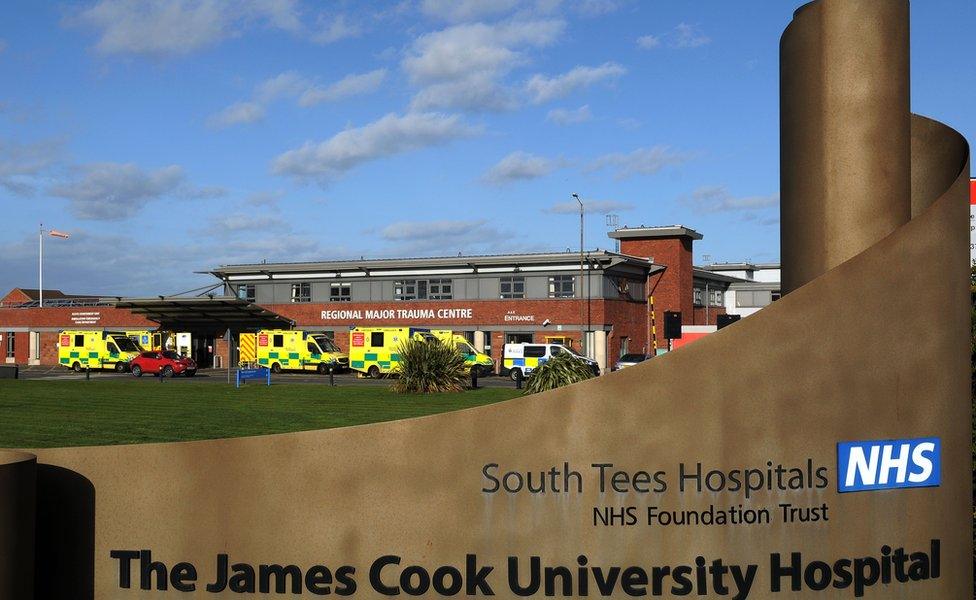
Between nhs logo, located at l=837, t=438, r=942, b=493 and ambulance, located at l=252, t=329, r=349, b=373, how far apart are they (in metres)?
47.0

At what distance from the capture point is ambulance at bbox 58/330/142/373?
174 ft

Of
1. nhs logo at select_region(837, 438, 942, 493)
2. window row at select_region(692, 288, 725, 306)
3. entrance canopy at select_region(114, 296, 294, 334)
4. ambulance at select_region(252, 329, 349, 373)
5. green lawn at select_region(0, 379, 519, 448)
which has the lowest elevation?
green lawn at select_region(0, 379, 519, 448)

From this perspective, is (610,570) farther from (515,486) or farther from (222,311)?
(222,311)

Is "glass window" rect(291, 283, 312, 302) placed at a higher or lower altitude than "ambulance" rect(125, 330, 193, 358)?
higher

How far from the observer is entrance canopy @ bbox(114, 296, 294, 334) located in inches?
1533

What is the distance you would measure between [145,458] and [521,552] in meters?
2.18

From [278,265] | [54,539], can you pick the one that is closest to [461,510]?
[54,539]

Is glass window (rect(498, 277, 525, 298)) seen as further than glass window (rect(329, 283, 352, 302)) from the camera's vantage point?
No

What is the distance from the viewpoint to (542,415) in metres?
5.09

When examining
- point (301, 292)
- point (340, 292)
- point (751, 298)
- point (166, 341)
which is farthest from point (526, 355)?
point (751, 298)

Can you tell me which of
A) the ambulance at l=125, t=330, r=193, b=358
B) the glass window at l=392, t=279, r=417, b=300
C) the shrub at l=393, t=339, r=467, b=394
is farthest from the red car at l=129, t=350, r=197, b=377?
the shrub at l=393, t=339, r=467, b=394

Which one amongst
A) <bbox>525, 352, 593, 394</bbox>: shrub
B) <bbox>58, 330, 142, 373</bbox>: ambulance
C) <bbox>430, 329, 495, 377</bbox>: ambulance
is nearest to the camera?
<bbox>525, 352, 593, 394</bbox>: shrub

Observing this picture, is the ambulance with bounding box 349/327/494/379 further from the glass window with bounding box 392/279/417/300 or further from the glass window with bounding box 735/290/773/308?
the glass window with bounding box 735/290/773/308

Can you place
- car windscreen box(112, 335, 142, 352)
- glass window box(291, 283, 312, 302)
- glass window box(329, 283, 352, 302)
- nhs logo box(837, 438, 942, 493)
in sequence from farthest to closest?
glass window box(291, 283, 312, 302), glass window box(329, 283, 352, 302), car windscreen box(112, 335, 142, 352), nhs logo box(837, 438, 942, 493)
